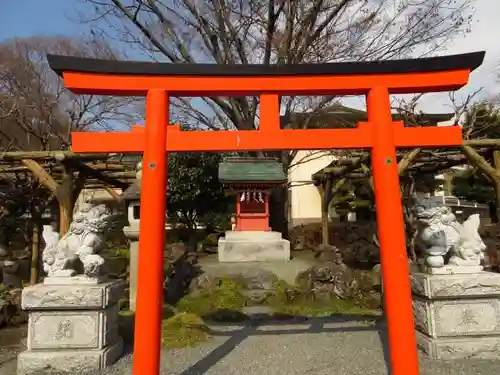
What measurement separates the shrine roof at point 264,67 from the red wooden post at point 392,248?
0.42 metres

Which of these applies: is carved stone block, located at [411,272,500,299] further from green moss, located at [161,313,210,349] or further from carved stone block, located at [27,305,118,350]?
carved stone block, located at [27,305,118,350]

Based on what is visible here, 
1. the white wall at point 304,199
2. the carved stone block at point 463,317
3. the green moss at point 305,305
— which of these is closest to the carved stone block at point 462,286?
the carved stone block at point 463,317

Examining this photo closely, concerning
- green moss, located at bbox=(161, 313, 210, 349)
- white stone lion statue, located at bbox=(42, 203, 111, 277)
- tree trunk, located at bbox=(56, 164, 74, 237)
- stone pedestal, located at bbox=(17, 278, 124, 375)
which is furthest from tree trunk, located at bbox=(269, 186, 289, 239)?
stone pedestal, located at bbox=(17, 278, 124, 375)

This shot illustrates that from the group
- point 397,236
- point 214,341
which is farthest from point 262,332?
point 397,236

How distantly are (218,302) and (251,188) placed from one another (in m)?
5.58

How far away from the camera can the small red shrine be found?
1328cm

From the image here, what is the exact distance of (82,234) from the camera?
496cm

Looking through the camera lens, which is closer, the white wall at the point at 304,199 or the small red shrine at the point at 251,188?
the small red shrine at the point at 251,188

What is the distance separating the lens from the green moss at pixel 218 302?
7.68m

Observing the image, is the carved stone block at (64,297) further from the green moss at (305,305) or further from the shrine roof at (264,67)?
the green moss at (305,305)

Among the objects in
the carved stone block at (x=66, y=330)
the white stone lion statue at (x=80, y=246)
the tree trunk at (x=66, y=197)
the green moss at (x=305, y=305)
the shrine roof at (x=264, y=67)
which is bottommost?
the green moss at (x=305, y=305)

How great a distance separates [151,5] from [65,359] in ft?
34.6

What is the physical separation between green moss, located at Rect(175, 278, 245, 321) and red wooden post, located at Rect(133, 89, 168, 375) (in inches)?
150

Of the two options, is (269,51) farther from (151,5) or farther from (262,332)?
(262,332)
